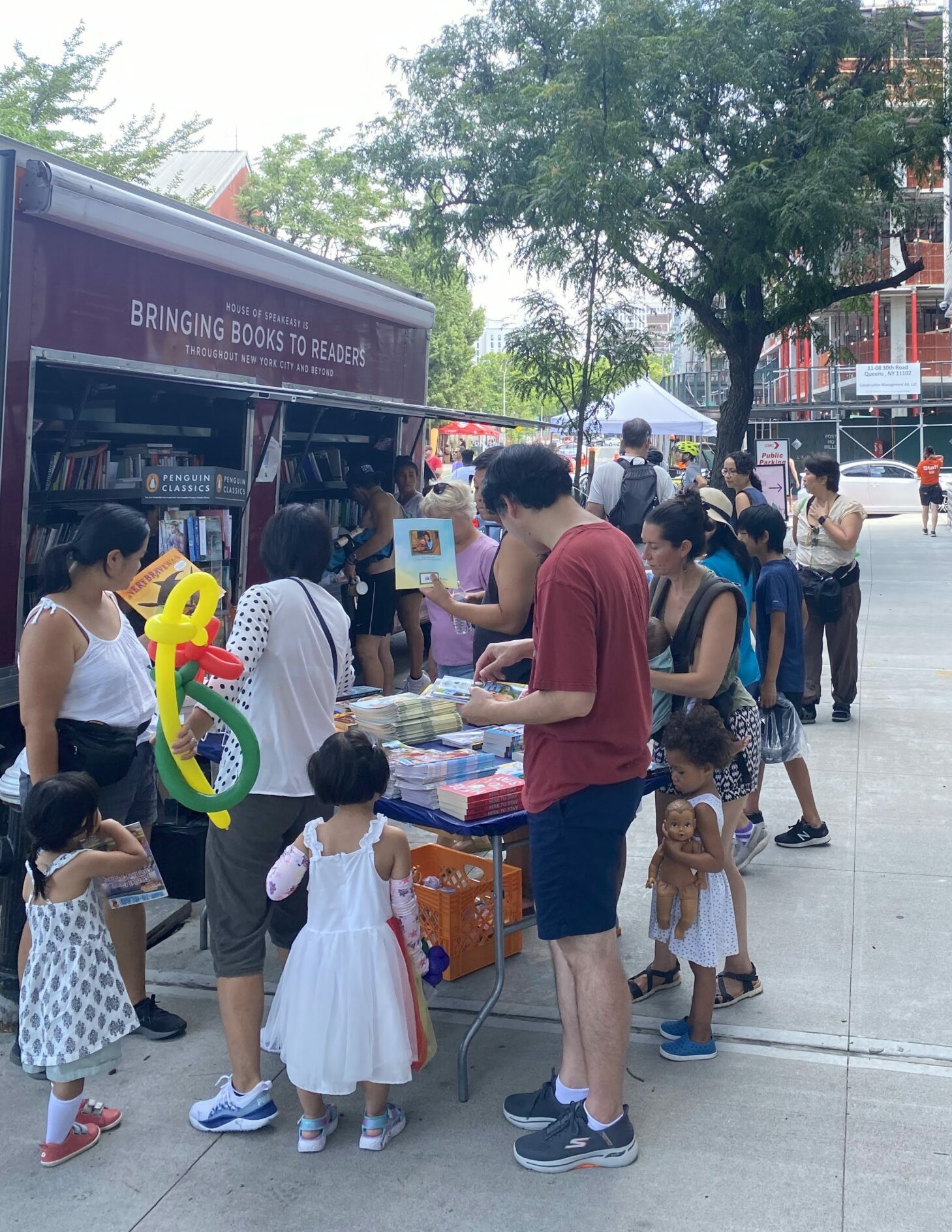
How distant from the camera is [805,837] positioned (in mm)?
5562

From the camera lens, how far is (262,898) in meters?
3.34

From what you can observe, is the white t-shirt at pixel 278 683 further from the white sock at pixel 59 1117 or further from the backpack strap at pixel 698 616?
the backpack strap at pixel 698 616

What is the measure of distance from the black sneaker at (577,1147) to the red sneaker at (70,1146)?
1168 mm

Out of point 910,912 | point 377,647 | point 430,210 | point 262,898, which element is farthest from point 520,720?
point 430,210

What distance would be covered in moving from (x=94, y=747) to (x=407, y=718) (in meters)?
1.08

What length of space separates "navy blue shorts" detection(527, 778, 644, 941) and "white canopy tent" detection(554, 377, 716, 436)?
15.2 metres

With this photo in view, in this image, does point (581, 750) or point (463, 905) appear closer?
point (581, 750)

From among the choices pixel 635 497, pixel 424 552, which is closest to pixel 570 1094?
pixel 424 552

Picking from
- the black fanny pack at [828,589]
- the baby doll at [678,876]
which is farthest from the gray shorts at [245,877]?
the black fanny pack at [828,589]

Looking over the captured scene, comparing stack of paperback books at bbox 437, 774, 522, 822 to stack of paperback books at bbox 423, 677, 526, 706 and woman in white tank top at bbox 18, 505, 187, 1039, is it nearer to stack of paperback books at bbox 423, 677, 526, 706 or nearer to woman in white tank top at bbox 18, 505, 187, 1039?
stack of paperback books at bbox 423, 677, 526, 706

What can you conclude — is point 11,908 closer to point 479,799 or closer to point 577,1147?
point 479,799

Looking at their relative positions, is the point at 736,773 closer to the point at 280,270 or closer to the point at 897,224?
the point at 280,270

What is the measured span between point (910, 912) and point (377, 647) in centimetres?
448

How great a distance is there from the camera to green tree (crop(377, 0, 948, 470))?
1473 centimetres
